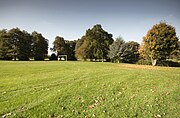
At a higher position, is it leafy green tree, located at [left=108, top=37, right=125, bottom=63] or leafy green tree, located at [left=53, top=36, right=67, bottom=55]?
leafy green tree, located at [left=53, top=36, right=67, bottom=55]

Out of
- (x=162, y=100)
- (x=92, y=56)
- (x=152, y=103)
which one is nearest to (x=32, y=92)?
(x=152, y=103)

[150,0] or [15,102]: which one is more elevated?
[150,0]

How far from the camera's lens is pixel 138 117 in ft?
14.4

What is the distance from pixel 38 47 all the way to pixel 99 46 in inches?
1098

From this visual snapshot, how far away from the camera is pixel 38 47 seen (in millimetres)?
57375

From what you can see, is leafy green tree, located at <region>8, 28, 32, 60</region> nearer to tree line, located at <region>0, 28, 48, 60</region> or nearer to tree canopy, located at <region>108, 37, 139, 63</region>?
tree line, located at <region>0, 28, 48, 60</region>

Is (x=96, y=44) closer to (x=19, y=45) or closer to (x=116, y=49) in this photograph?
(x=116, y=49)

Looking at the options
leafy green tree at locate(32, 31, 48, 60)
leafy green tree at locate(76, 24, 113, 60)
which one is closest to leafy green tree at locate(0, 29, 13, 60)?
→ leafy green tree at locate(32, 31, 48, 60)

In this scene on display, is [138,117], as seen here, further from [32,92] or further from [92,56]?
[92,56]

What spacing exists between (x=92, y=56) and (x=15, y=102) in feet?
132

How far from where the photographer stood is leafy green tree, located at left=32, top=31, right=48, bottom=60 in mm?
56531

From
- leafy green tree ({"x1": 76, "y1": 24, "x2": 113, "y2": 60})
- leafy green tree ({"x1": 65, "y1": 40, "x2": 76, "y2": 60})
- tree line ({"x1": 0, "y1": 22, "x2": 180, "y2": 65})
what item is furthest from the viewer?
leafy green tree ({"x1": 65, "y1": 40, "x2": 76, "y2": 60})

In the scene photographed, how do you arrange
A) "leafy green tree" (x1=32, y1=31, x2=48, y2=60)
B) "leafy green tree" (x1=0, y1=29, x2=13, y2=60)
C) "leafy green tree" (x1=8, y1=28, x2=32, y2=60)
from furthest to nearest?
"leafy green tree" (x1=32, y1=31, x2=48, y2=60) < "leafy green tree" (x1=8, y1=28, x2=32, y2=60) < "leafy green tree" (x1=0, y1=29, x2=13, y2=60)

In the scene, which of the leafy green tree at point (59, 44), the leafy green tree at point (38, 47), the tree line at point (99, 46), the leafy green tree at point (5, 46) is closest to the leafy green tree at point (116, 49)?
the tree line at point (99, 46)
